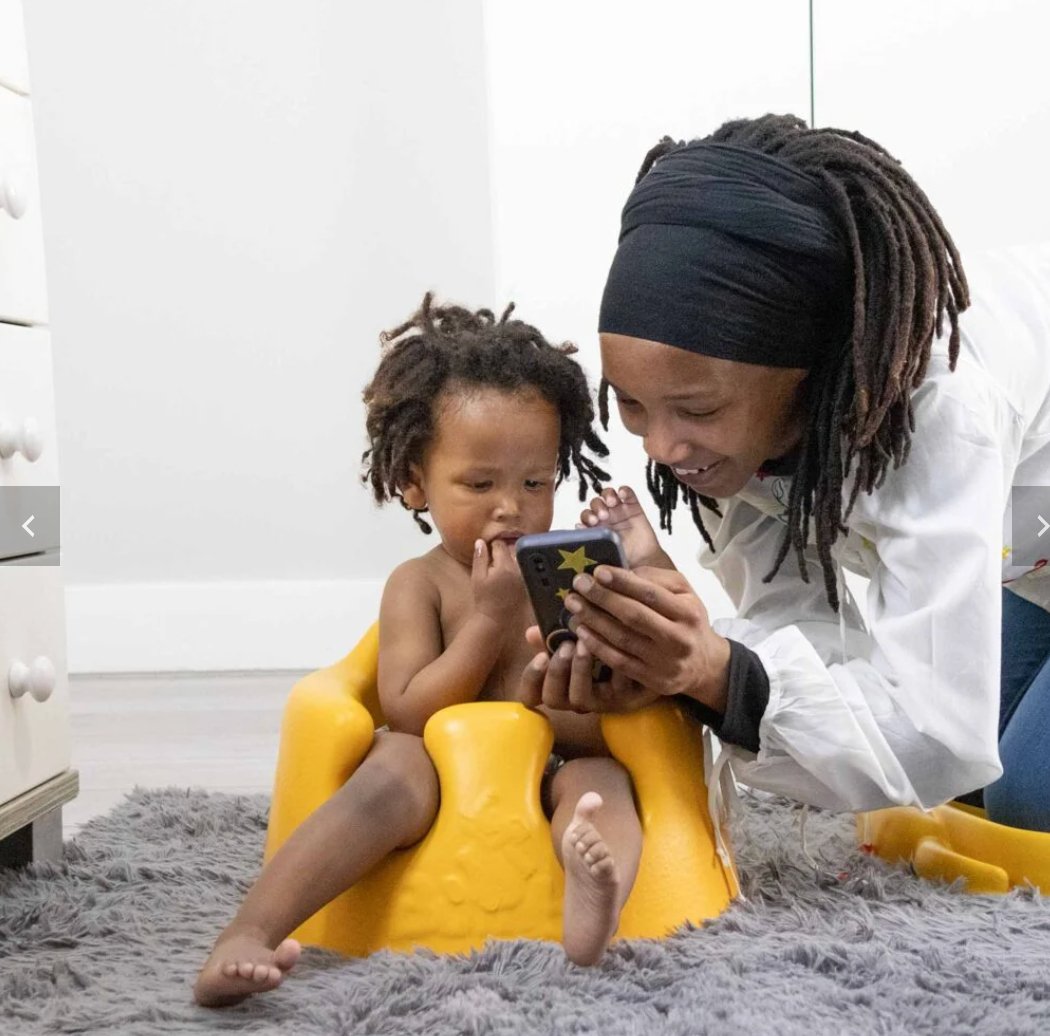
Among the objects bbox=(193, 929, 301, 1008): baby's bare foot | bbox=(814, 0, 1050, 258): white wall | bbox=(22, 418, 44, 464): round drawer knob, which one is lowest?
bbox=(193, 929, 301, 1008): baby's bare foot

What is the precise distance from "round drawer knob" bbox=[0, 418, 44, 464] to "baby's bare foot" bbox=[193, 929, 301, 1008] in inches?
18.0

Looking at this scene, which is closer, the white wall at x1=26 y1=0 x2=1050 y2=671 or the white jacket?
the white jacket

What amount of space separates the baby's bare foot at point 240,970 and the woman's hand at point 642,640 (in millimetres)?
250

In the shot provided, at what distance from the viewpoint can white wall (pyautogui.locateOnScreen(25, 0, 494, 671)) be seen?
235 centimetres

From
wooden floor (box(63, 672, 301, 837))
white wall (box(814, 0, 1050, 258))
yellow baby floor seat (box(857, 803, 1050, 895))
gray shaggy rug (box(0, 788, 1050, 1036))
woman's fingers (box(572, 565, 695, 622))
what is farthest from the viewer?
white wall (box(814, 0, 1050, 258))

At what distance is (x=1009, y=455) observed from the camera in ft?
3.13

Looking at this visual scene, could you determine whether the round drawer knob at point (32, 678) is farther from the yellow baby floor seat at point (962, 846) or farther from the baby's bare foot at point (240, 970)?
the yellow baby floor seat at point (962, 846)

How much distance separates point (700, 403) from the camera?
901 millimetres

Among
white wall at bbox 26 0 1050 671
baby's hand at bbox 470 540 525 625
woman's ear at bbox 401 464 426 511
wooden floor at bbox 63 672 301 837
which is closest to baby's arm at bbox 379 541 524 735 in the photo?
baby's hand at bbox 470 540 525 625

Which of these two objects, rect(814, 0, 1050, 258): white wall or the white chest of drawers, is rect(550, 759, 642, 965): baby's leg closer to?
the white chest of drawers

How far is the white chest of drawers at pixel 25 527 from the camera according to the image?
107 centimetres

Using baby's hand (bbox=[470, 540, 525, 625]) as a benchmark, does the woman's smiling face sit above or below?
above

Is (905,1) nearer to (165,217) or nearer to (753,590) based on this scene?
(753,590)

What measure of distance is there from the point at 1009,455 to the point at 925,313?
133 millimetres
